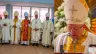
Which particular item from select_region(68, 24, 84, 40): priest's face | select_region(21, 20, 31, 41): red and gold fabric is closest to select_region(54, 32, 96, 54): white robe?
select_region(68, 24, 84, 40): priest's face

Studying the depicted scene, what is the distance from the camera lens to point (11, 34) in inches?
267

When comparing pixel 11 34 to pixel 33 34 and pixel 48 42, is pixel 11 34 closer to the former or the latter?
pixel 33 34

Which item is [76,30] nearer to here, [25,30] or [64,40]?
[64,40]

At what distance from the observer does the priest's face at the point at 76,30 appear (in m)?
1.29

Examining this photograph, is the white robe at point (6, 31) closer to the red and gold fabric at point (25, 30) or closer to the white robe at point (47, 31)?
the red and gold fabric at point (25, 30)

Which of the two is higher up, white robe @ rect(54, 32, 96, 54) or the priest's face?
the priest's face

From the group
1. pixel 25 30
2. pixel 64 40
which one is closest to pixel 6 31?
pixel 25 30

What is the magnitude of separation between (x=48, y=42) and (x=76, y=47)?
5.10 m

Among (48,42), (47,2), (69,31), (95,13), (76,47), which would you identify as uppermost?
(47,2)

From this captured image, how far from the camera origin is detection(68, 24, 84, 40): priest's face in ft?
4.23

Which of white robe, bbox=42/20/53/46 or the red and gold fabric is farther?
the red and gold fabric

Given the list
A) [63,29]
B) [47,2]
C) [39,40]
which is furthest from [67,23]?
[47,2]

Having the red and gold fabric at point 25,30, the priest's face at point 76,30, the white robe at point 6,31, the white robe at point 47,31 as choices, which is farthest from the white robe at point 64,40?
the white robe at point 6,31

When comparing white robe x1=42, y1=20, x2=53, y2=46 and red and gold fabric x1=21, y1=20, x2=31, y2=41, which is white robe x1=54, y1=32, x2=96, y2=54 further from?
red and gold fabric x1=21, y1=20, x2=31, y2=41
